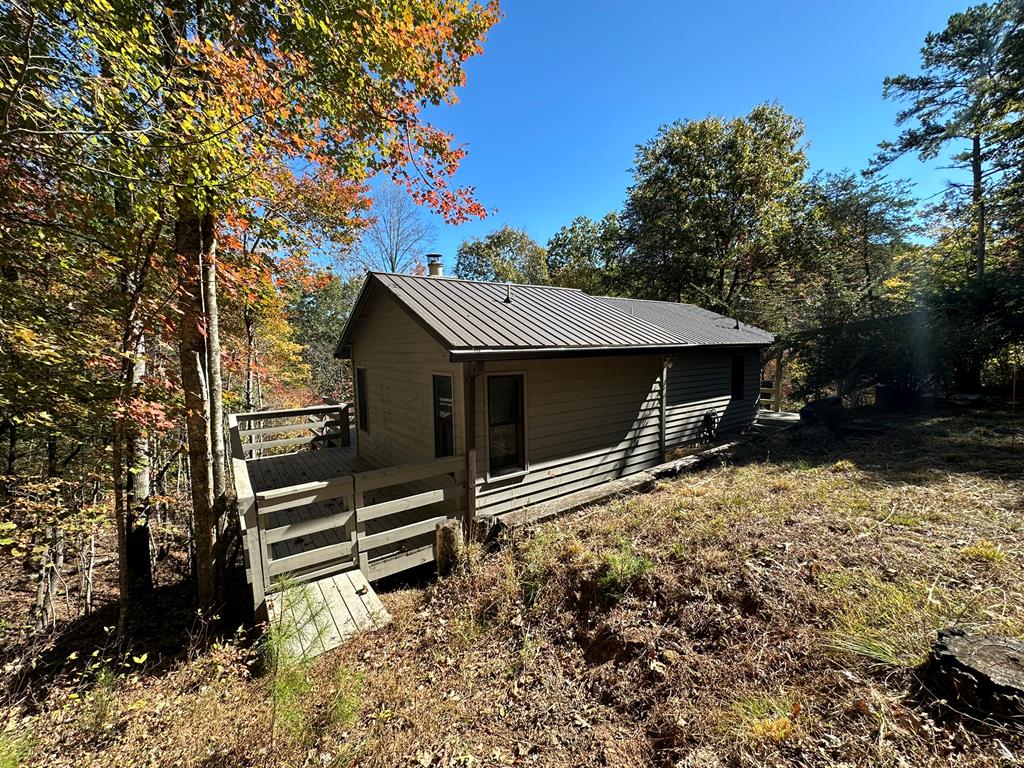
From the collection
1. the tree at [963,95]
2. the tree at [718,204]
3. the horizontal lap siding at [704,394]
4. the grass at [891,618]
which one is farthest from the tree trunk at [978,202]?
the grass at [891,618]

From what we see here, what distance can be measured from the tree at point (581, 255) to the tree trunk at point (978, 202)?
1526cm

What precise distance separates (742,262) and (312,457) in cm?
2238

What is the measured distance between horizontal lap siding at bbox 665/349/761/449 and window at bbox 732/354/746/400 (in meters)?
0.14

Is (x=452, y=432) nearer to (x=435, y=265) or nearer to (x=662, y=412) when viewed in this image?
(x=435, y=265)

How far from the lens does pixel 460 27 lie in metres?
6.00

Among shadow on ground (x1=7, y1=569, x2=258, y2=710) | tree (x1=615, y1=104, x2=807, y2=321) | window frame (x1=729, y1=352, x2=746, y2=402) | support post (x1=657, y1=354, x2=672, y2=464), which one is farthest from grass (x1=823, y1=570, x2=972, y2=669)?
tree (x1=615, y1=104, x2=807, y2=321)

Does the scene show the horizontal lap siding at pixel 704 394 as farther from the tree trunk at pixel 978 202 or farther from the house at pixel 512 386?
the tree trunk at pixel 978 202

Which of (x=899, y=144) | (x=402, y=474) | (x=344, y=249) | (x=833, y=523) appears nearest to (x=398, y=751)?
(x=402, y=474)

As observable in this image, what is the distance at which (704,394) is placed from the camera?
414 inches

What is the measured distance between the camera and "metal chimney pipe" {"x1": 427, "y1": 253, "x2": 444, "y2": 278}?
8453mm

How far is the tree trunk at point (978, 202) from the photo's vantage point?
1430 cm

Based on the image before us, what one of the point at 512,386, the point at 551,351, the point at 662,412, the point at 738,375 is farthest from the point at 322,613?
the point at 738,375

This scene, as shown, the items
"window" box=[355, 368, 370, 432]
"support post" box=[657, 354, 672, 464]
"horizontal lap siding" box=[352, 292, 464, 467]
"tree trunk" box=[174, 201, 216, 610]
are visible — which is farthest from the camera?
"window" box=[355, 368, 370, 432]

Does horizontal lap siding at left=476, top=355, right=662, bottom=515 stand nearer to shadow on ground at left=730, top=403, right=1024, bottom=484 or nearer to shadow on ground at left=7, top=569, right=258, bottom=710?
shadow on ground at left=730, top=403, right=1024, bottom=484
